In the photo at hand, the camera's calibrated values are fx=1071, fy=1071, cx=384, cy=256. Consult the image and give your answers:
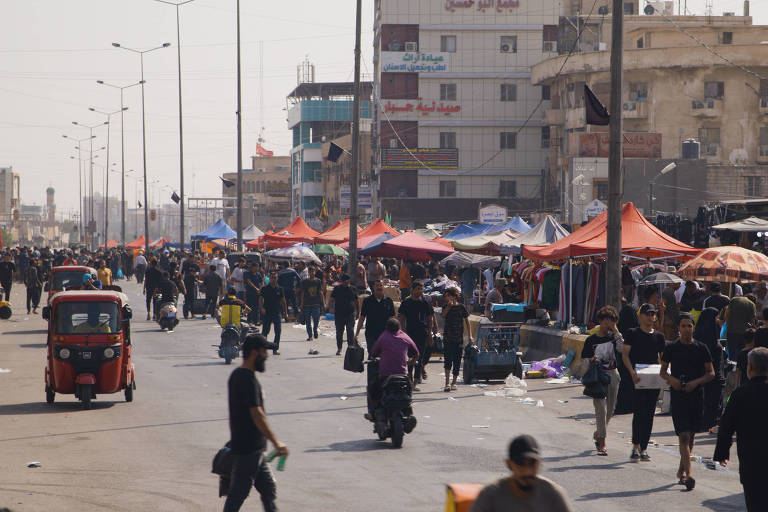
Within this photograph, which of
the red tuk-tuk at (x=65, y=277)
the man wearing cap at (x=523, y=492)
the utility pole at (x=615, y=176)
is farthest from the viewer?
the red tuk-tuk at (x=65, y=277)

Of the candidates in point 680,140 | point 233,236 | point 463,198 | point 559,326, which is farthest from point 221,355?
point 463,198

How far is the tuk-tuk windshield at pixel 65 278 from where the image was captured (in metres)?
26.2

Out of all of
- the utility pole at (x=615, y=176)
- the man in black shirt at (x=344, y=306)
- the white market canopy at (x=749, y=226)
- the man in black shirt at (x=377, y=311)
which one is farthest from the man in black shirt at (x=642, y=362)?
the white market canopy at (x=749, y=226)

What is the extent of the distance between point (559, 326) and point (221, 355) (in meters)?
6.86

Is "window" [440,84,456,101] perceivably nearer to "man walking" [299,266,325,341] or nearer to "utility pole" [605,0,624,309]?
"man walking" [299,266,325,341]

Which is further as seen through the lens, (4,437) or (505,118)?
(505,118)

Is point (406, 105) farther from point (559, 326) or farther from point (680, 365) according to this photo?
point (680, 365)

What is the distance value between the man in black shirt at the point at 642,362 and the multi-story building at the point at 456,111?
62.7 meters

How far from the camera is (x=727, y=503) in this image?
9.27m

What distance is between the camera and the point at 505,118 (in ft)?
245

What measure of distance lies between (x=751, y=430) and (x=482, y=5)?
7047 cm

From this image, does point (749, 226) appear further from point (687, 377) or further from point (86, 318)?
point (86, 318)

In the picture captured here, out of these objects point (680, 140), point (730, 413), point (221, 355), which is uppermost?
point (680, 140)

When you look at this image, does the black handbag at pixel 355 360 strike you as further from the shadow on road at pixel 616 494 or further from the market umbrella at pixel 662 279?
the market umbrella at pixel 662 279
